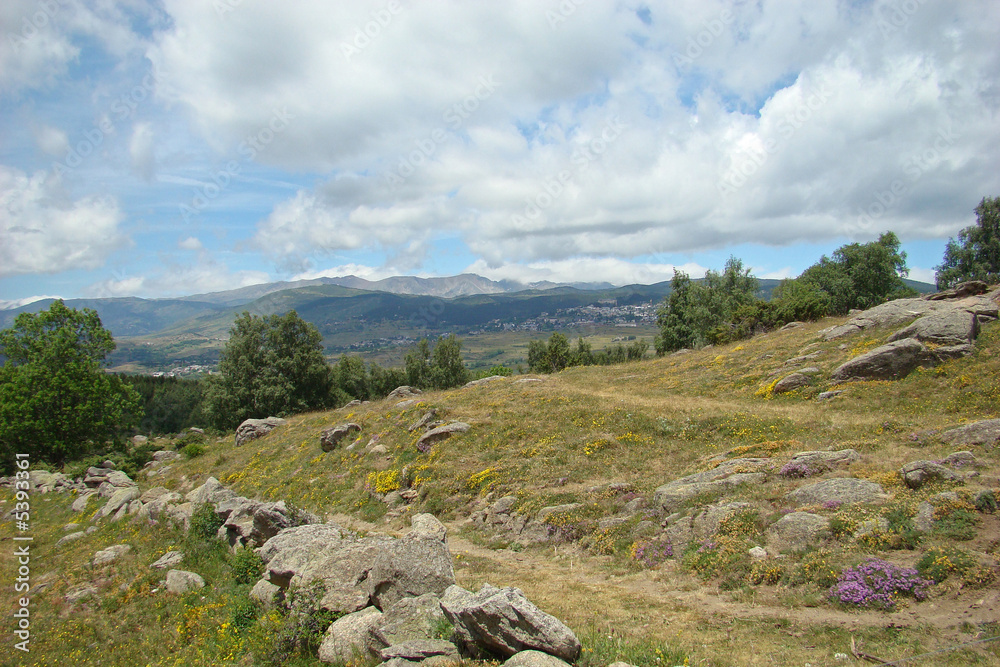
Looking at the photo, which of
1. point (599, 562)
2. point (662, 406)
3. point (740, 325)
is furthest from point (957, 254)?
point (599, 562)

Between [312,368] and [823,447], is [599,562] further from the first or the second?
[312,368]

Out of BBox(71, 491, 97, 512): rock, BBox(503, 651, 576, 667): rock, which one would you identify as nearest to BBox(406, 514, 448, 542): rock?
BBox(503, 651, 576, 667): rock

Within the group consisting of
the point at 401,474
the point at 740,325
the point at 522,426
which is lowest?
the point at 401,474

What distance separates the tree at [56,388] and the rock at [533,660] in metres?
58.1

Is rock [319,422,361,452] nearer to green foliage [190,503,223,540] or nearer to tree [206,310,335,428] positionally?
green foliage [190,503,223,540]

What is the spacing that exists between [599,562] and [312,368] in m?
62.7

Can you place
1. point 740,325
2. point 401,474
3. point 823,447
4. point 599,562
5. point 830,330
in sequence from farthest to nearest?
1. point 740,325
2. point 830,330
3. point 401,474
4. point 823,447
5. point 599,562

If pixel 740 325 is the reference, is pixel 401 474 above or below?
below

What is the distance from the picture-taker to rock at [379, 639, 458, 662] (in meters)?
8.75

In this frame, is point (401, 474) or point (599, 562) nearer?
point (599, 562)

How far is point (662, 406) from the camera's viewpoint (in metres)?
29.7

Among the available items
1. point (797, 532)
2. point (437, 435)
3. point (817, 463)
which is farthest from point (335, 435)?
point (817, 463)

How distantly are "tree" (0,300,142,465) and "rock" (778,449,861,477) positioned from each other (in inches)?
2443

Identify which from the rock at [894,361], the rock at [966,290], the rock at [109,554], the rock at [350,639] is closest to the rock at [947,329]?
the rock at [894,361]
